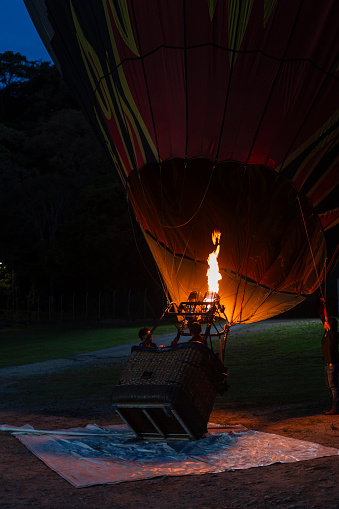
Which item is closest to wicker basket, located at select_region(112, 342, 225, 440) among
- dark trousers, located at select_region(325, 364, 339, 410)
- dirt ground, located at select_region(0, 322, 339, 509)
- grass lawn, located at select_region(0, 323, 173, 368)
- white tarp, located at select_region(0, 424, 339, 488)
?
white tarp, located at select_region(0, 424, 339, 488)

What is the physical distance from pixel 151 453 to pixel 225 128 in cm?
421

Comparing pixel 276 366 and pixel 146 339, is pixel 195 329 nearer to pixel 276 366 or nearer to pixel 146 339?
pixel 146 339

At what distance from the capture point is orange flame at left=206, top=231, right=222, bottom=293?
8469 millimetres

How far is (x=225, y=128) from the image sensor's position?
26.5 ft

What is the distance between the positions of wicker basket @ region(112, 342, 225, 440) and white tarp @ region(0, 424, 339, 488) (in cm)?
26

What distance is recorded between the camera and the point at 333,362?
8422 mm

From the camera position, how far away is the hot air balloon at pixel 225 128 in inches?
303

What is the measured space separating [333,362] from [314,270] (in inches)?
58.5

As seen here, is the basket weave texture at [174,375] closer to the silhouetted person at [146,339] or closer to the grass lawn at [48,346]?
the silhouetted person at [146,339]

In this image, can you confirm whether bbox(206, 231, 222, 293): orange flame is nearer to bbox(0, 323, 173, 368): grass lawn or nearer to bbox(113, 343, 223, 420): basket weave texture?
bbox(113, 343, 223, 420): basket weave texture

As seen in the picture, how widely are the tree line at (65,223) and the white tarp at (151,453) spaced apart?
102 feet

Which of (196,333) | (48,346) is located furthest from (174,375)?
(48,346)

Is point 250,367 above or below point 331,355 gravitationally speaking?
below

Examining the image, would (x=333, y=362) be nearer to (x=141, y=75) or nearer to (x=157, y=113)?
(x=157, y=113)
